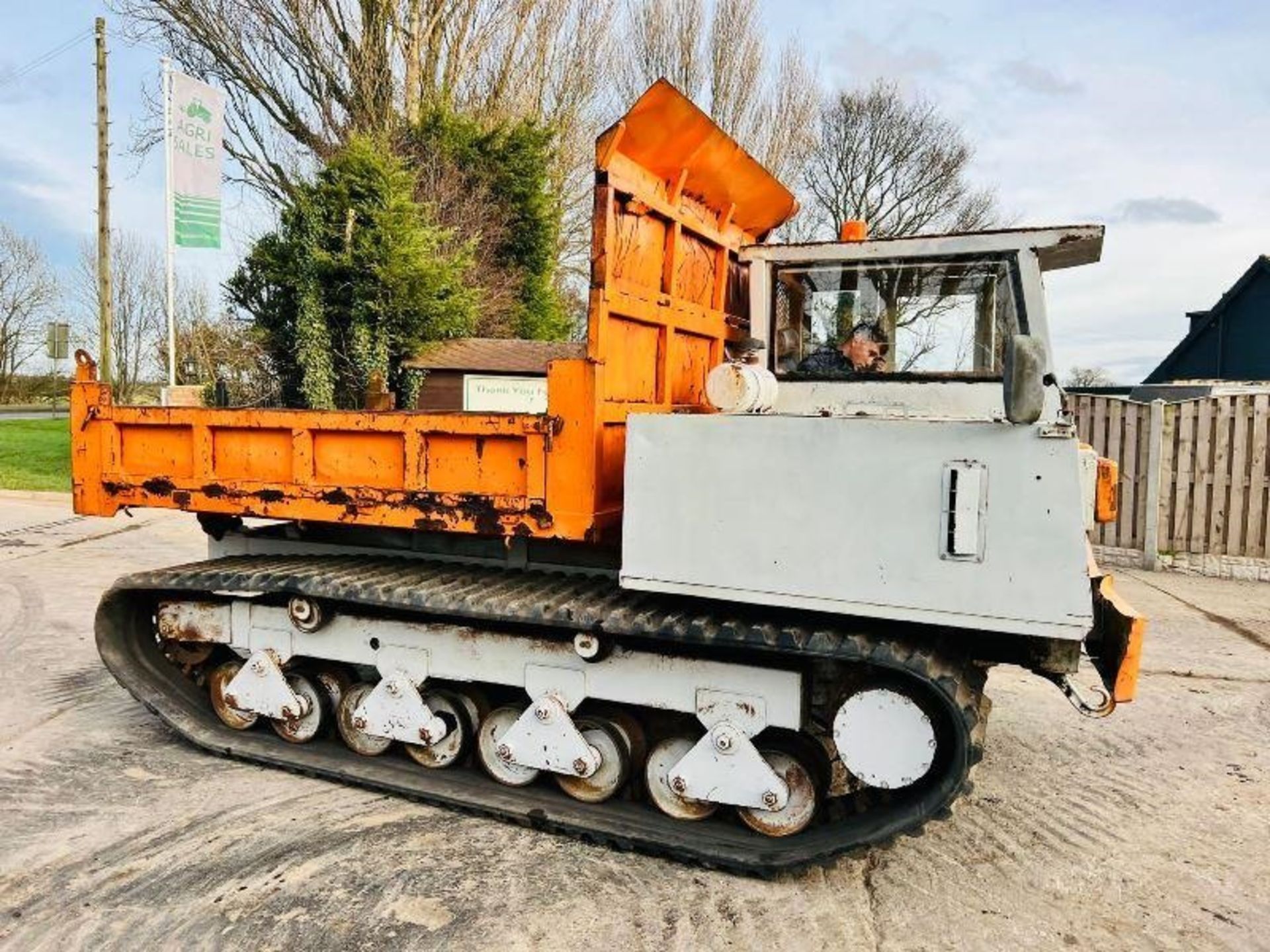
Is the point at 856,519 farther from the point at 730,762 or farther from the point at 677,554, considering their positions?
the point at 730,762

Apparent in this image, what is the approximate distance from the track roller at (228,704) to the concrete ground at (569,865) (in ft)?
0.71

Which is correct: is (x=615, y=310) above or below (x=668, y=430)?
above

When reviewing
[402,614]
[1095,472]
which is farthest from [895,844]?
[402,614]

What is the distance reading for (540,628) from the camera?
3828mm

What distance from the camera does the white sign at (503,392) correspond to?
16062 mm

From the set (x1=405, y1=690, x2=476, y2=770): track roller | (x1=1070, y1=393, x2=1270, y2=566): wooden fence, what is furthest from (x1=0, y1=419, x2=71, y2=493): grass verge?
(x1=1070, y1=393, x2=1270, y2=566): wooden fence

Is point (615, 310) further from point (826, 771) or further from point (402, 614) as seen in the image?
point (826, 771)

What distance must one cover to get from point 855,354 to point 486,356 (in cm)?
1378

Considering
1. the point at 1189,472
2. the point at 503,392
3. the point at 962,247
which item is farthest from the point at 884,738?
the point at 503,392

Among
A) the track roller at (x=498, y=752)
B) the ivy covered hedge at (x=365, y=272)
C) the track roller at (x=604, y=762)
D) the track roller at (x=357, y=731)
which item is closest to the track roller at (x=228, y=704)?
the track roller at (x=357, y=731)

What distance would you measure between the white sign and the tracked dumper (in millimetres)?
11366

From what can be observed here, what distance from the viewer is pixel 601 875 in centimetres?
340

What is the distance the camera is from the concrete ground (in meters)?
3.05

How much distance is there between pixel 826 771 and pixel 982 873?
2.20 feet
